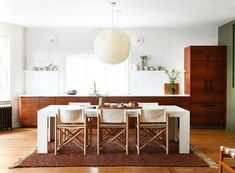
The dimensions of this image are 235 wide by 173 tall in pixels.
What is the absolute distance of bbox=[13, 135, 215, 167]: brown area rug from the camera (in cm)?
486

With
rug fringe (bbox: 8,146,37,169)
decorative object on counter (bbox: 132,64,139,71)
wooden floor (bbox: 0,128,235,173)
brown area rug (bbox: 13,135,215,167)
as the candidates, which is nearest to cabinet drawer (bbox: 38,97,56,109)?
wooden floor (bbox: 0,128,235,173)

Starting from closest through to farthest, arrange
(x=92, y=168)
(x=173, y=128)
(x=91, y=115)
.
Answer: (x=92, y=168) < (x=91, y=115) < (x=173, y=128)

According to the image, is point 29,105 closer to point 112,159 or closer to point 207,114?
point 112,159

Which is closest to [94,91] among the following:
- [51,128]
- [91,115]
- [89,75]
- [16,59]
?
[89,75]

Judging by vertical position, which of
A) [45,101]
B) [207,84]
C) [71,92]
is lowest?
[45,101]

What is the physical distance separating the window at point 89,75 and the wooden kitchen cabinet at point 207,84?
191 centimetres

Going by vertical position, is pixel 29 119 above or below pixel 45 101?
below

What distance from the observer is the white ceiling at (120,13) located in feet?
19.5

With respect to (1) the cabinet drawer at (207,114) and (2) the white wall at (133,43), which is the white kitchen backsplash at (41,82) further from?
(1) the cabinet drawer at (207,114)

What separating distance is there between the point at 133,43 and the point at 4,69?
11.2 feet

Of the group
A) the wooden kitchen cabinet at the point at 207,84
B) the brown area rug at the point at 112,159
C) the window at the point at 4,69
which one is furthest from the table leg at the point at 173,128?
the window at the point at 4,69

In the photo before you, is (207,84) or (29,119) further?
(29,119)

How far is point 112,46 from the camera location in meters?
5.62

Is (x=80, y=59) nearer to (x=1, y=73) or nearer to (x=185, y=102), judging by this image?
(x=1, y=73)
